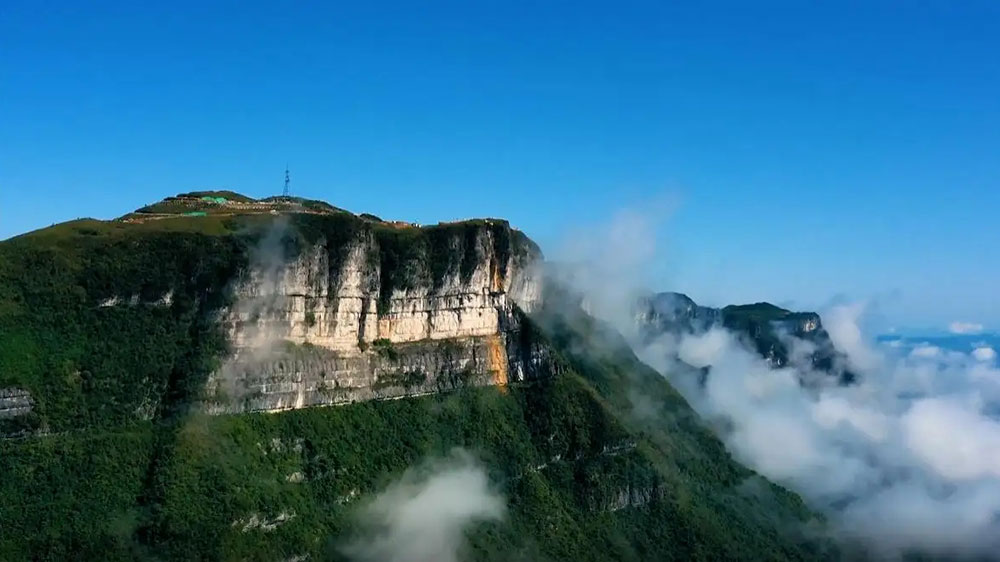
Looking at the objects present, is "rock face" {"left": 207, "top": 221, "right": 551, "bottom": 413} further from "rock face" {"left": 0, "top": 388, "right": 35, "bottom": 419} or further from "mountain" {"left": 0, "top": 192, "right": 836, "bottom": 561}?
"rock face" {"left": 0, "top": 388, "right": 35, "bottom": 419}

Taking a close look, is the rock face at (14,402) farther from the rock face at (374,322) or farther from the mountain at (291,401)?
the rock face at (374,322)

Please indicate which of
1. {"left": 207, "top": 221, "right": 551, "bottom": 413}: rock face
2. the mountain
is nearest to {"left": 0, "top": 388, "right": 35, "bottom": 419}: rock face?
the mountain

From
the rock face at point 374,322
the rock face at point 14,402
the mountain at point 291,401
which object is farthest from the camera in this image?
the rock face at point 374,322

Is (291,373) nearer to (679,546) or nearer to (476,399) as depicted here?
(476,399)

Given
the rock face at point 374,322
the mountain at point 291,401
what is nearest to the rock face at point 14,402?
the mountain at point 291,401

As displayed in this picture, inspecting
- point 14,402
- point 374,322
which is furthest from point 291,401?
point 14,402

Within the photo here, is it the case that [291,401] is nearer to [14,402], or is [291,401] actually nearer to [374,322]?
[374,322]
